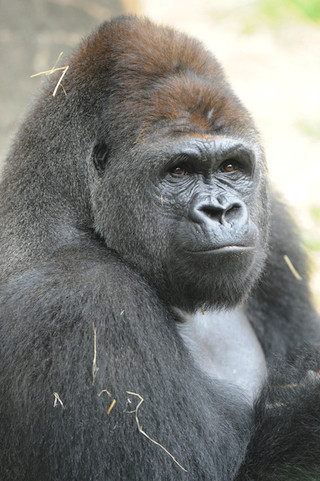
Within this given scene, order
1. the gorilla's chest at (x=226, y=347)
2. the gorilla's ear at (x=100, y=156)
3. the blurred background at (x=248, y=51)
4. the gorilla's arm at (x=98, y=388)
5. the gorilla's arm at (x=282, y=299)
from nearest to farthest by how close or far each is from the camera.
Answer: the gorilla's arm at (x=98, y=388)
the gorilla's ear at (x=100, y=156)
the gorilla's chest at (x=226, y=347)
the gorilla's arm at (x=282, y=299)
the blurred background at (x=248, y=51)

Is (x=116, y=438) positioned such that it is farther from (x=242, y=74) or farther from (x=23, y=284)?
(x=242, y=74)

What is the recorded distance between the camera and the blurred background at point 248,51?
8203 millimetres

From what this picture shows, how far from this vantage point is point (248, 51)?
9820 millimetres

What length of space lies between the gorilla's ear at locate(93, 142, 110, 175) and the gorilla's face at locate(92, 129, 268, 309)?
0.05 metres

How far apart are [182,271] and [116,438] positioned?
84 centimetres

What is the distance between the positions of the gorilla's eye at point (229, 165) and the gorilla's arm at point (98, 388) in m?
0.76

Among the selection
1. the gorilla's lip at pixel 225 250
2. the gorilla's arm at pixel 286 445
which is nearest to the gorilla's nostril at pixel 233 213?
the gorilla's lip at pixel 225 250

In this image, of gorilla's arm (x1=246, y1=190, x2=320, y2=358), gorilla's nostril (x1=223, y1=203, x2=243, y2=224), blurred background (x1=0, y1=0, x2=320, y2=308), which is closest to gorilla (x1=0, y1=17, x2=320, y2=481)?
gorilla's nostril (x1=223, y1=203, x2=243, y2=224)

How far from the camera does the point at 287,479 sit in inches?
124

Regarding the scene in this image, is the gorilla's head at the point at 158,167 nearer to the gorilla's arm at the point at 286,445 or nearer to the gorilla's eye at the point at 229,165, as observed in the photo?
the gorilla's eye at the point at 229,165

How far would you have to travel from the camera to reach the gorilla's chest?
370cm

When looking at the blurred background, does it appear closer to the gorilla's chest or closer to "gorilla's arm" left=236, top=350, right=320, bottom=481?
the gorilla's chest

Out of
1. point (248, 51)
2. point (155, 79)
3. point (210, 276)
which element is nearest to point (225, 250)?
point (210, 276)

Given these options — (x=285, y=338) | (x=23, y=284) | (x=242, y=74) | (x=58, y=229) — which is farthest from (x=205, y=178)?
(x=242, y=74)
